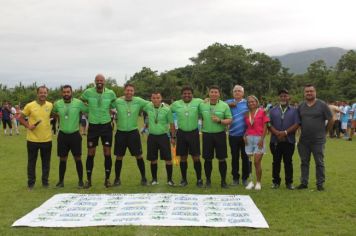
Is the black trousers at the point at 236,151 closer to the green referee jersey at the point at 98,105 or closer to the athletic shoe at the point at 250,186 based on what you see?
the athletic shoe at the point at 250,186

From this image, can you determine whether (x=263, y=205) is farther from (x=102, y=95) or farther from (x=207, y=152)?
(x=102, y=95)

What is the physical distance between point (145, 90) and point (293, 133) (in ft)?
192

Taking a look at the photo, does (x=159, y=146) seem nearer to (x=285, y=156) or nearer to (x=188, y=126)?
(x=188, y=126)

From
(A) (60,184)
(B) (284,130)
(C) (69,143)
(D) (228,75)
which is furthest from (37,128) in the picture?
(D) (228,75)

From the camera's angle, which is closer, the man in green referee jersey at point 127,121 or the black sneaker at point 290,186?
the black sneaker at point 290,186

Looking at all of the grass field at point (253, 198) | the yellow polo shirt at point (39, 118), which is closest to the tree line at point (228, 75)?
the grass field at point (253, 198)

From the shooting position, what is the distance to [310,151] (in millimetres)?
9461

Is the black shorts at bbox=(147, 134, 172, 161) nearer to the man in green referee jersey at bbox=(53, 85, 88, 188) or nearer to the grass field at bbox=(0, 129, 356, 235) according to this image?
the grass field at bbox=(0, 129, 356, 235)

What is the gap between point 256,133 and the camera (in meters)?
9.34

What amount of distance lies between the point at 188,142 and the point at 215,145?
0.60m

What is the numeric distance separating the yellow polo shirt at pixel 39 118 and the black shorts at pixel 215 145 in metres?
3.52

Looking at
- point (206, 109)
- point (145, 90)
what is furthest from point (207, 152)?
point (145, 90)

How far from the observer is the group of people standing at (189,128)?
9344 mm

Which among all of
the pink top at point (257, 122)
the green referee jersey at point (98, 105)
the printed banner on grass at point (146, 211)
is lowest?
the printed banner on grass at point (146, 211)
